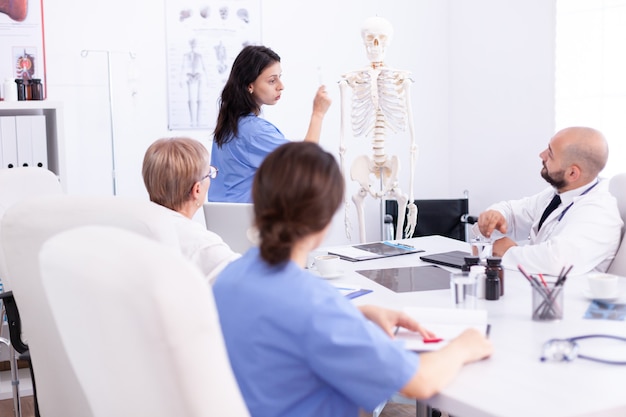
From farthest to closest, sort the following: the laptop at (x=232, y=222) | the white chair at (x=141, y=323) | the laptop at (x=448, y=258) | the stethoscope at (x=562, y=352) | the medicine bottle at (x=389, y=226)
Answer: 1. the medicine bottle at (x=389, y=226)
2. the laptop at (x=232, y=222)
3. the laptop at (x=448, y=258)
4. the stethoscope at (x=562, y=352)
5. the white chair at (x=141, y=323)

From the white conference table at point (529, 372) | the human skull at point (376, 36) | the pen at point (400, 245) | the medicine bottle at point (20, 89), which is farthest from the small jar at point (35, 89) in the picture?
the white conference table at point (529, 372)

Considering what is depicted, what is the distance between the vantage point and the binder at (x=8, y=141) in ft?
12.3

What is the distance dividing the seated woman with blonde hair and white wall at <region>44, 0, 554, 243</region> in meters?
2.47

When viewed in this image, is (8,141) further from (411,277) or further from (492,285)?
(492,285)

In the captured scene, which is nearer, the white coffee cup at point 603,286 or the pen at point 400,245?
the white coffee cup at point 603,286

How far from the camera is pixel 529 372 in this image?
1501 mm

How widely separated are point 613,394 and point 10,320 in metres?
1.76

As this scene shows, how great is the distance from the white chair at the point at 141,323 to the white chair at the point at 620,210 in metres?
1.74

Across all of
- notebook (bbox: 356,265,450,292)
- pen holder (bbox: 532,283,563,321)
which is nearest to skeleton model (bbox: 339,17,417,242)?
notebook (bbox: 356,265,450,292)

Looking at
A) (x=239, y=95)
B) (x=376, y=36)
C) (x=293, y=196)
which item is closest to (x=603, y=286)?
(x=293, y=196)

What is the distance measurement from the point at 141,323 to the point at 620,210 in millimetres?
2064

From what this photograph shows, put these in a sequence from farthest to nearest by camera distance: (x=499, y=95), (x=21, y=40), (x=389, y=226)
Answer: (x=499, y=95) → (x=389, y=226) → (x=21, y=40)

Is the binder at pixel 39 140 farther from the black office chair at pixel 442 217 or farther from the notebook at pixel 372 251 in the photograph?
the black office chair at pixel 442 217

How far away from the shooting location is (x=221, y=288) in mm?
1347
